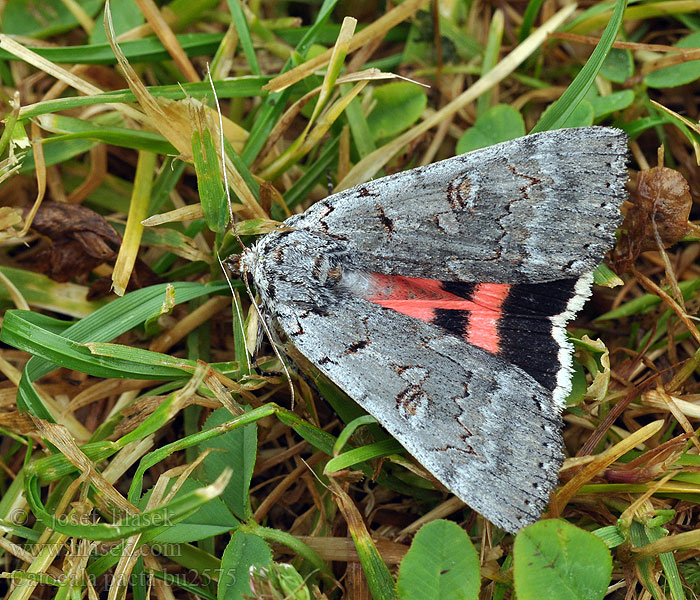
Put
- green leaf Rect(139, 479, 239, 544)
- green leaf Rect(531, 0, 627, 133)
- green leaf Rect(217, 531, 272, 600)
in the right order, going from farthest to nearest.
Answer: green leaf Rect(531, 0, 627, 133)
green leaf Rect(139, 479, 239, 544)
green leaf Rect(217, 531, 272, 600)

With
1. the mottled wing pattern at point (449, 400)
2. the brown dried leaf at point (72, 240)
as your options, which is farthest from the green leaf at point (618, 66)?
the brown dried leaf at point (72, 240)

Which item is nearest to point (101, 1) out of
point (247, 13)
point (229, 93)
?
point (247, 13)

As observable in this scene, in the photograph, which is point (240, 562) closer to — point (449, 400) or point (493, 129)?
point (449, 400)

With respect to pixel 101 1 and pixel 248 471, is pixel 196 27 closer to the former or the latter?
pixel 101 1

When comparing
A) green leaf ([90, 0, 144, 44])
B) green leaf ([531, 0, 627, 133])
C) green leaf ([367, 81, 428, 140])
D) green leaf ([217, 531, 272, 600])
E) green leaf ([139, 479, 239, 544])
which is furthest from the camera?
green leaf ([90, 0, 144, 44])

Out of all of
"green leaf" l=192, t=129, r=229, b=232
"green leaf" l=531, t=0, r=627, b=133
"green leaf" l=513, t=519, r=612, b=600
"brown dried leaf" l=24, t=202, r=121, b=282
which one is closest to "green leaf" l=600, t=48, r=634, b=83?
"green leaf" l=531, t=0, r=627, b=133

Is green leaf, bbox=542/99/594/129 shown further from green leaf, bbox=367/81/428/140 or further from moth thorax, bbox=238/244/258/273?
moth thorax, bbox=238/244/258/273

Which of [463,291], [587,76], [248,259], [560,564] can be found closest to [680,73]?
[587,76]
